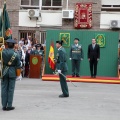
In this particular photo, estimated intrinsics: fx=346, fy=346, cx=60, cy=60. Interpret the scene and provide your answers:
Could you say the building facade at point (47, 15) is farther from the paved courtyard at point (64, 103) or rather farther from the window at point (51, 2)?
the paved courtyard at point (64, 103)

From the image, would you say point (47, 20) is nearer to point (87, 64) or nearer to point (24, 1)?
point (24, 1)

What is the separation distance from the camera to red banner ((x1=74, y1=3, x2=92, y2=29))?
23469 millimetres

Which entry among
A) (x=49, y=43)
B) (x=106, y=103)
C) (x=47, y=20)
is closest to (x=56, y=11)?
(x=47, y=20)

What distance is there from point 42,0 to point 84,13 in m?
3.60

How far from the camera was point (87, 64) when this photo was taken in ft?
58.9

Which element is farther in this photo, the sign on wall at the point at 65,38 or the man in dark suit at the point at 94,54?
the sign on wall at the point at 65,38

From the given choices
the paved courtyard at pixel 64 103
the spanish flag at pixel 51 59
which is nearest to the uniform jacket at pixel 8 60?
the paved courtyard at pixel 64 103

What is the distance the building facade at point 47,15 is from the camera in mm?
23766

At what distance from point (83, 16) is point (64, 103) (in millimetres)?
13856

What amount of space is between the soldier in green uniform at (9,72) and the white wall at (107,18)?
15.2m

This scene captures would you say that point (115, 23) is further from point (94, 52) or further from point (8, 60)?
point (8, 60)

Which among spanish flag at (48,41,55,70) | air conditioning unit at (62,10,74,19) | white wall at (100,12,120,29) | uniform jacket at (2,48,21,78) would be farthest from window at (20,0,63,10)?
uniform jacket at (2,48,21,78)

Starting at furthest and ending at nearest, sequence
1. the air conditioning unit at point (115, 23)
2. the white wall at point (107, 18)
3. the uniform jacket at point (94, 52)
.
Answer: the white wall at point (107, 18), the air conditioning unit at point (115, 23), the uniform jacket at point (94, 52)

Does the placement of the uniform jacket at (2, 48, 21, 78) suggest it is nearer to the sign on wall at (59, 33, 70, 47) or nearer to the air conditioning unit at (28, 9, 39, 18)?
the sign on wall at (59, 33, 70, 47)
